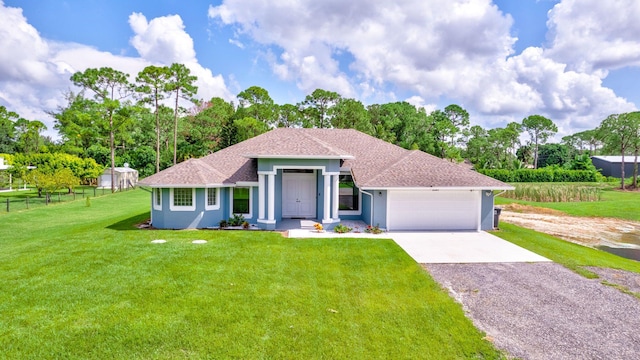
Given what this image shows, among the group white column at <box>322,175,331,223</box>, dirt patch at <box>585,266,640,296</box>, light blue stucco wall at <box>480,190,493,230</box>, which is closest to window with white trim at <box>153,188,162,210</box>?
white column at <box>322,175,331,223</box>

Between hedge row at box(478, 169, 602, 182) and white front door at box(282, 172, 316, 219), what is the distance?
36884 mm

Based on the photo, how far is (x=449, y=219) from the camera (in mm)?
14484

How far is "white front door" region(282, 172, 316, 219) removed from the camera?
16.3 metres

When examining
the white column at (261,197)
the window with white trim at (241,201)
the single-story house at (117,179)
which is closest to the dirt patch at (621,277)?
the white column at (261,197)

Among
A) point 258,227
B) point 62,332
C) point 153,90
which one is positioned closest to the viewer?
point 62,332

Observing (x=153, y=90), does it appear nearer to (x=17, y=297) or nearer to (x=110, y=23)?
(x=110, y=23)

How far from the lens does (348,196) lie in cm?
1638

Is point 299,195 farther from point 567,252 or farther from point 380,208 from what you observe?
point 567,252

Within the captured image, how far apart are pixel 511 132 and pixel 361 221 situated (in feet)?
163

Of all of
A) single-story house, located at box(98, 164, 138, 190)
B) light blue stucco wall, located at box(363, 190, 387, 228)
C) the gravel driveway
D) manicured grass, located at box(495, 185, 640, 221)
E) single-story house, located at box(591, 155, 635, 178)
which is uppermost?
single-story house, located at box(591, 155, 635, 178)

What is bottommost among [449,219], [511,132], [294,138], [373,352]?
[373,352]

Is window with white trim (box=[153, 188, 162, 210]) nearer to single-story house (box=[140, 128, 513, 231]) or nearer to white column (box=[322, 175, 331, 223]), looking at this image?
single-story house (box=[140, 128, 513, 231])

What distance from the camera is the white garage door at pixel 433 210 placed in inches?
562

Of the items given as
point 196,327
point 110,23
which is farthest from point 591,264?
point 110,23
